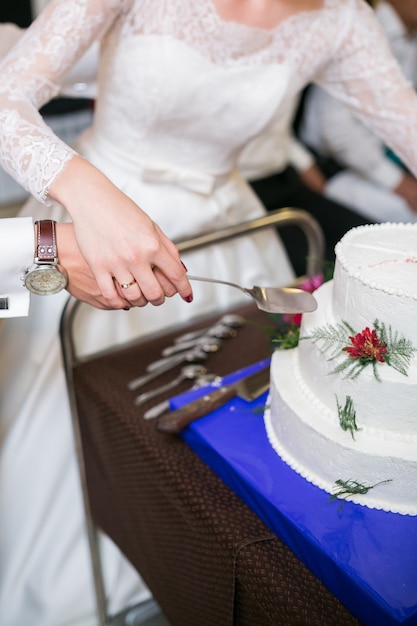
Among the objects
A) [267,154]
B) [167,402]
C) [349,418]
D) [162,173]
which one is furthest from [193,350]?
[267,154]

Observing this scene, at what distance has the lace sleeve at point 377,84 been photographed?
1339 millimetres

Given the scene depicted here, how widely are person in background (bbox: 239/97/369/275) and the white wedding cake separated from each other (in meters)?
1.48

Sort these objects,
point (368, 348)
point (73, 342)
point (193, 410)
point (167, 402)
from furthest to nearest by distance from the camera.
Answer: point (73, 342)
point (167, 402)
point (193, 410)
point (368, 348)

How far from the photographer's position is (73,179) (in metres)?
0.96

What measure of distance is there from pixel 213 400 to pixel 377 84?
2.29 ft

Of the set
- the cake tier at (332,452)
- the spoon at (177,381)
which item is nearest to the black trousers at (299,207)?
the spoon at (177,381)

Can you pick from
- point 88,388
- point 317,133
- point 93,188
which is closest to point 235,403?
point 88,388

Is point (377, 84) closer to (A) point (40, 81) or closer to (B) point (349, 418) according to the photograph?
(A) point (40, 81)

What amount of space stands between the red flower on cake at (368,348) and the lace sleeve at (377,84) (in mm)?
578

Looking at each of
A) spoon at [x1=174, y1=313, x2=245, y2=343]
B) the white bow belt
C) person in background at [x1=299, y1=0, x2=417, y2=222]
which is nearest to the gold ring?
spoon at [x1=174, y1=313, x2=245, y2=343]

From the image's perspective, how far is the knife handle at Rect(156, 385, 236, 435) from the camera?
3.58ft

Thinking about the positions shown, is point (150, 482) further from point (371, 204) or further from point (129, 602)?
point (371, 204)

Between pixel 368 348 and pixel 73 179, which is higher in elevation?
pixel 73 179

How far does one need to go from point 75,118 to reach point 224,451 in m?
2.41
